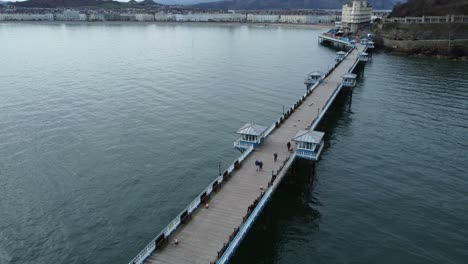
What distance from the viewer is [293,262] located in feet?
104

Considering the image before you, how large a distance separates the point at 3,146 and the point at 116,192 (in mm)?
23759

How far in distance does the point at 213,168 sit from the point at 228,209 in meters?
15.5

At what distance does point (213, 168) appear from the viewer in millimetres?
47938

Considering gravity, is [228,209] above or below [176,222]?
below

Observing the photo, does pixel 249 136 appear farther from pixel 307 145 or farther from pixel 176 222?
pixel 176 222

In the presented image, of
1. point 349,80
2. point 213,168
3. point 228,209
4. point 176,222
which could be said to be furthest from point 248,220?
point 349,80

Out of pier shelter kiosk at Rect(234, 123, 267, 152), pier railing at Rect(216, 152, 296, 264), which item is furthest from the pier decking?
pier shelter kiosk at Rect(234, 123, 267, 152)

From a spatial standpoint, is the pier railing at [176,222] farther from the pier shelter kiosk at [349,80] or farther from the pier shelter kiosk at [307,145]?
the pier shelter kiosk at [349,80]

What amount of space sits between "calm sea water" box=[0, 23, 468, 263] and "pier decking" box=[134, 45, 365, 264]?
3.58 metres

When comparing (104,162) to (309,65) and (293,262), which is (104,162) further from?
(309,65)

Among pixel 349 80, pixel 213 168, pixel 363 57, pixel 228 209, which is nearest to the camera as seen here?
pixel 228 209

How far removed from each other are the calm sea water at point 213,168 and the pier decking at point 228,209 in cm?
358

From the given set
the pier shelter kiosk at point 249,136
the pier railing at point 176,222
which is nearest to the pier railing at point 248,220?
the pier railing at point 176,222

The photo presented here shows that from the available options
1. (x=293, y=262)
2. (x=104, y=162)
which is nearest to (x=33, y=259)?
(x=104, y=162)
